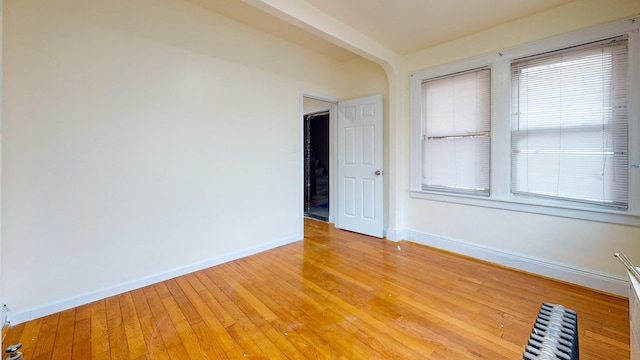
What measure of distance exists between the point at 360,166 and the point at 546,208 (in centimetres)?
219

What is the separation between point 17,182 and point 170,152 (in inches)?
40.6

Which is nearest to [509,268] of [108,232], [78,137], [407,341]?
[407,341]

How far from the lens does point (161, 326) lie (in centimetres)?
199

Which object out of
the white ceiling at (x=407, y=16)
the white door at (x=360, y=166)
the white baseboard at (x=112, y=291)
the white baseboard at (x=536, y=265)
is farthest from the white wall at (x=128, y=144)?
the white baseboard at (x=536, y=265)

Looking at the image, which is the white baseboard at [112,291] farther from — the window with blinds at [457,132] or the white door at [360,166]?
the window with blinds at [457,132]

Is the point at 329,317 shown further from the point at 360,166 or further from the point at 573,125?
the point at 573,125

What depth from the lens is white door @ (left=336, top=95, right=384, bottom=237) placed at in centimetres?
395

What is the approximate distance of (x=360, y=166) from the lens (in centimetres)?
415

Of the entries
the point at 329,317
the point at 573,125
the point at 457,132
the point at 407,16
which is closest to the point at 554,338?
the point at 329,317

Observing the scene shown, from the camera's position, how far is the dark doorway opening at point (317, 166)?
571cm

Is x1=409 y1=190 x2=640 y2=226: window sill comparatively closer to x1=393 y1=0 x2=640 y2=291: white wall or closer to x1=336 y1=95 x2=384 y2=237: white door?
x1=393 y1=0 x2=640 y2=291: white wall

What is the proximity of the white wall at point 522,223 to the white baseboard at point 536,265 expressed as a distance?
0.4 inches

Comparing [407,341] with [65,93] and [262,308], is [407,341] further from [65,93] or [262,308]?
[65,93]

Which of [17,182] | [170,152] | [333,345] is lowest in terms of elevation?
[333,345]
